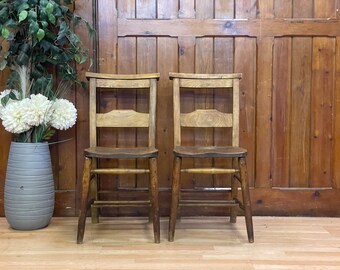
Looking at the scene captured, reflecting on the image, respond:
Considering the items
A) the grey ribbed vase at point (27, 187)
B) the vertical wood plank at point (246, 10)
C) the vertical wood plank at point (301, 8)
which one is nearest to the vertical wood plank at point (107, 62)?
the grey ribbed vase at point (27, 187)

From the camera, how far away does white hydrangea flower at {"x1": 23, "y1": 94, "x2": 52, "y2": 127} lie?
2053 millimetres

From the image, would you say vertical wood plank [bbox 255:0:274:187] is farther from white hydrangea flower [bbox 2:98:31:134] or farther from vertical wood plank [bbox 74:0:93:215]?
white hydrangea flower [bbox 2:98:31:134]

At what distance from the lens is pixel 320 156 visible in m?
2.47

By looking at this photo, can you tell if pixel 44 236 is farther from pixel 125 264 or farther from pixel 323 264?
pixel 323 264

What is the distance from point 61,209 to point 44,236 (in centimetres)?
36

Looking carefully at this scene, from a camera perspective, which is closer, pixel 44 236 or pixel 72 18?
pixel 44 236

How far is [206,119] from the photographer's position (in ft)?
7.54

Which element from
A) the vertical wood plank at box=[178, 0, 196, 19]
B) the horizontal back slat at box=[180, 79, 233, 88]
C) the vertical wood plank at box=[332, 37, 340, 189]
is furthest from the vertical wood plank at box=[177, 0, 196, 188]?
the vertical wood plank at box=[332, 37, 340, 189]

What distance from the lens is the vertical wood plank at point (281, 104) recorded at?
2420 mm

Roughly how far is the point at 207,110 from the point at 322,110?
2.38 ft

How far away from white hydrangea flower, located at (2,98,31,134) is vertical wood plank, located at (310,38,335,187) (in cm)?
166

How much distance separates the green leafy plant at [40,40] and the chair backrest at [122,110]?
0.41 feet

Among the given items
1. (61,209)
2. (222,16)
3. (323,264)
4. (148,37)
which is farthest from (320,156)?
(61,209)

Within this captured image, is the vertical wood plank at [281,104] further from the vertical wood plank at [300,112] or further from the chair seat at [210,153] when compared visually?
the chair seat at [210,153]
